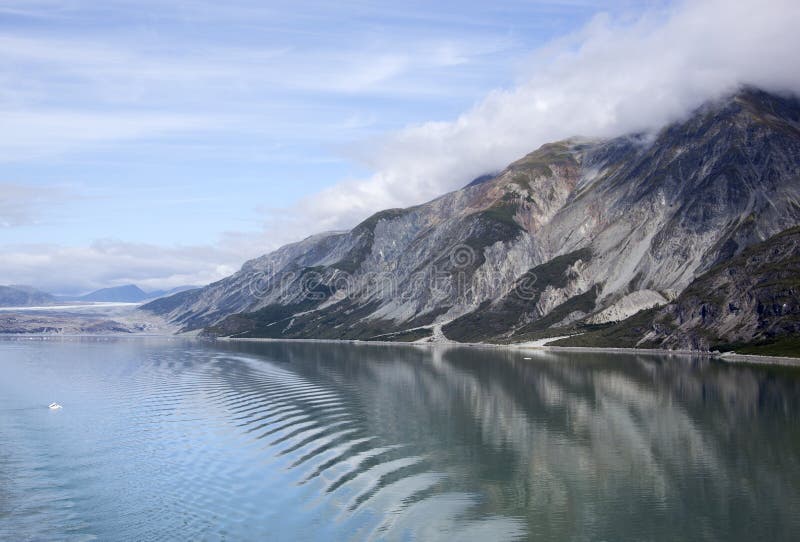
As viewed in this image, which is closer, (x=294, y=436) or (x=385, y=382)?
(x=294, y=436)

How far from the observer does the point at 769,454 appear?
72250mm

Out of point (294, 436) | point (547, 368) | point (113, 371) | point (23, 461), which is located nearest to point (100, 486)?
point (23, 461)

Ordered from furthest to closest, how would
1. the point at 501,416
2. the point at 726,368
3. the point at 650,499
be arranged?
the point at 726,368 → the point at 501,416 → the point at 650,499

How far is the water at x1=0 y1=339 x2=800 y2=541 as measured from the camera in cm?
4859

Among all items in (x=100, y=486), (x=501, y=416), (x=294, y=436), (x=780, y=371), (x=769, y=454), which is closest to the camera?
(x=100, y=486)

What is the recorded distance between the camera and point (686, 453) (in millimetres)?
72312

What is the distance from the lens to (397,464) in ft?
216

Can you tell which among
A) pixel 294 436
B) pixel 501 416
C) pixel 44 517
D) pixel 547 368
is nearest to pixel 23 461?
pixel 44 517

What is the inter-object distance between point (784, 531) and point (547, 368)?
5559 inches

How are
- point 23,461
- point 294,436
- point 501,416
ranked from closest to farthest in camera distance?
point 23,461 < point 294,436 < point 501,416

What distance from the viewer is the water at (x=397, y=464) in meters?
A: 48.6

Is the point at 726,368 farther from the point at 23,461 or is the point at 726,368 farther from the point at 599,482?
the point at 23,461

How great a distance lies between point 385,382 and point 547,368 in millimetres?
56432

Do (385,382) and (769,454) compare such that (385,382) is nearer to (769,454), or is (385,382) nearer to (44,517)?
(769,454)
